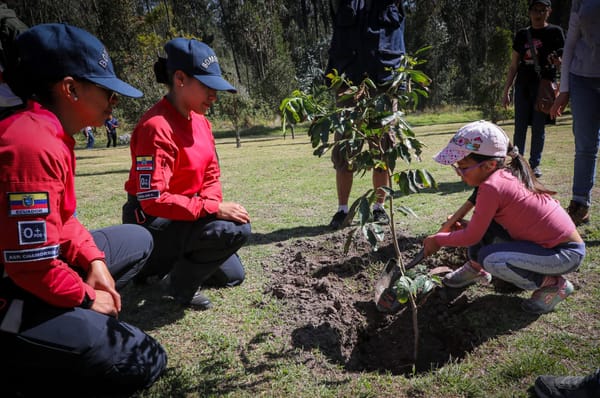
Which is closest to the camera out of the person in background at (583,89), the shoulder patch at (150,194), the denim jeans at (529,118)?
the shoulder patch at (150,194)

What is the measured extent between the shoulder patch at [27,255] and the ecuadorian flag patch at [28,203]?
0.15m

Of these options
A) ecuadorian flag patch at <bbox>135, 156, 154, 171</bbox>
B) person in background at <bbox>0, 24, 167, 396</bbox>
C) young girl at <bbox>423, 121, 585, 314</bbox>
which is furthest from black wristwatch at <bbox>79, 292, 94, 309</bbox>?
young girl at <bbox>423, 121, 585, 314</bbox>

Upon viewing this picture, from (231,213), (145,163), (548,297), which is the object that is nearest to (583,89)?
(548,297)

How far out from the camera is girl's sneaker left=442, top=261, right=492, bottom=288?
288 cm

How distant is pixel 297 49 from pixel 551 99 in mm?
37549

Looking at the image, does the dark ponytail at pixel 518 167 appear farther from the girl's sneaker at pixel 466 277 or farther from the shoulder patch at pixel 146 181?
the shoulder patch at pixel 146 181

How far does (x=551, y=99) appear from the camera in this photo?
16.2ft

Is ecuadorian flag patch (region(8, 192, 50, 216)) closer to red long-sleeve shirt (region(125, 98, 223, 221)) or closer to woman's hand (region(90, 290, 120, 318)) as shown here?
woman's hand (region(90, 290, 120, 318))

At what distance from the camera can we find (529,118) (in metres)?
5.37

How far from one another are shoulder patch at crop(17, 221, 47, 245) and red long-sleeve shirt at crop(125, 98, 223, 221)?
90 centimetres

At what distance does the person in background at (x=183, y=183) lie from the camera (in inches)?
104

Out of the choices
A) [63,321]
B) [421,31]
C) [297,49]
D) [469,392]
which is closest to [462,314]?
[469,392]

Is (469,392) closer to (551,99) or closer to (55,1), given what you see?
(551,99)

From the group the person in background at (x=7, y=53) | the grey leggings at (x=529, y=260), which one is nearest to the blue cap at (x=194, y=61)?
the person in background at (x=7, y=53)
